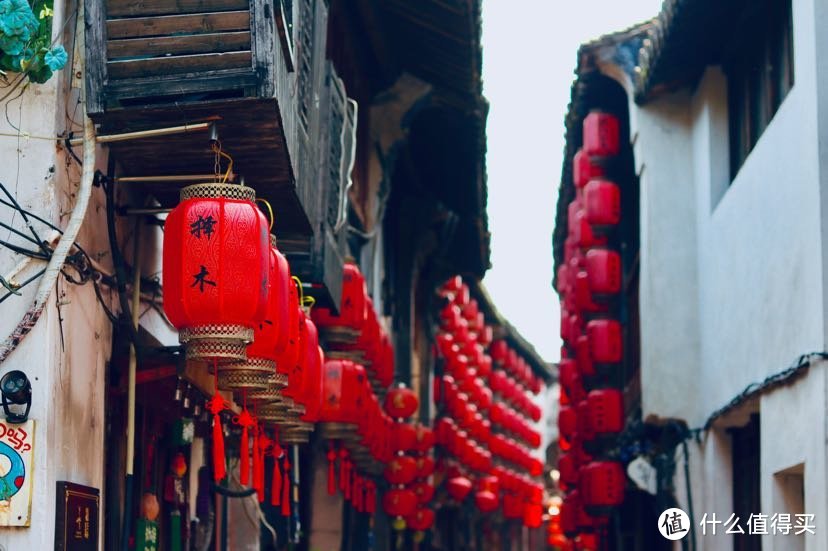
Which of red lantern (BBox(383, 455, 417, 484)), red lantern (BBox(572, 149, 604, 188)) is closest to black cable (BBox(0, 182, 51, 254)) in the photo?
red lantern (BBox(572, 149, 604, 188))

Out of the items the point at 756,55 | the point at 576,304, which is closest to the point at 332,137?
the point at 756,55

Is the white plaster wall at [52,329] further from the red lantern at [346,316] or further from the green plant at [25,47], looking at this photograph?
the red lantern at [346,316]

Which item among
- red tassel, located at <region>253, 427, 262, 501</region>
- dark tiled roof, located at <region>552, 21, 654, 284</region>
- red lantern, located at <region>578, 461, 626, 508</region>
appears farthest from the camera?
red lantern, located at <region>578, 461, 626, 508</region>

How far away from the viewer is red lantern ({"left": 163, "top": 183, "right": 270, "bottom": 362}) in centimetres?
901

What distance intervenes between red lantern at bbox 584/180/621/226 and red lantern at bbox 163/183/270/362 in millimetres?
14580

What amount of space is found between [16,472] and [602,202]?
627 inches

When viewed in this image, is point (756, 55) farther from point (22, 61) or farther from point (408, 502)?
point (408, 502)

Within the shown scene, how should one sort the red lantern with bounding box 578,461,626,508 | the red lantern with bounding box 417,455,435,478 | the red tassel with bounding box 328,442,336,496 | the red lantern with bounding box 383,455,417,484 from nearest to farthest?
the red tassel with bounding box 328,442,336,496, the red lantern with bounding box 578,461,626,508, the red lantern with bounding box 383,455,417,484, the red lantern with bounding box 417,455,435,478

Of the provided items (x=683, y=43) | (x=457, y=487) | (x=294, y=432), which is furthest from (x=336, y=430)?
(x=457, y=487)

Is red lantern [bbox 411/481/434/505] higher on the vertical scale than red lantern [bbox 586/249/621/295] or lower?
lower

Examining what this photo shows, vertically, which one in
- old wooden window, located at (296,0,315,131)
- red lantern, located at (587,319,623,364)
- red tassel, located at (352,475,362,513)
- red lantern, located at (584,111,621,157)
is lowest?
red tassel, located at (352,475,362,513)

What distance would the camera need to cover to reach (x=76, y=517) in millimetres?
8953

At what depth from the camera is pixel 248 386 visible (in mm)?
10453

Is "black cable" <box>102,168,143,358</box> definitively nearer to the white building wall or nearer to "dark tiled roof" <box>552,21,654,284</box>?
the white building wall
